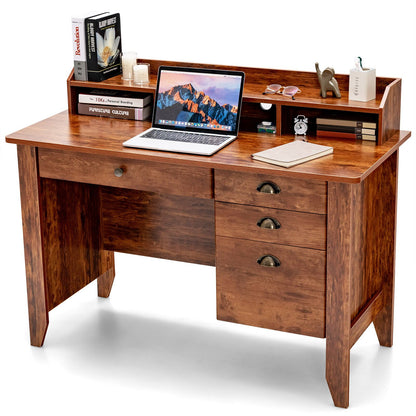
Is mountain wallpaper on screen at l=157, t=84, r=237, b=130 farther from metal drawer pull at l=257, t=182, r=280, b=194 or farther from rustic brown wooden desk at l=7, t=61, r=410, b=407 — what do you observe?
metal drawer pull at l=257, t=182, r=280, b=194

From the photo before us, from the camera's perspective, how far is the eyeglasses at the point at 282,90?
13.9ft

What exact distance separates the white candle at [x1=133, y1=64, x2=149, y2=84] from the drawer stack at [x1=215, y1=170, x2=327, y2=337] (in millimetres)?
758

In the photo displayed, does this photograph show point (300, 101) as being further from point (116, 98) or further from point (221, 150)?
point (116, 98)

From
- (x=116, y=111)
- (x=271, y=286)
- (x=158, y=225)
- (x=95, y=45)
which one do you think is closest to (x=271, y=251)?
(x=271, y=286)

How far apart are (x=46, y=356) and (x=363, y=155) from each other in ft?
5.23

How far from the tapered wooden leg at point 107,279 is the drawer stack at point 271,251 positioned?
98 centimetres

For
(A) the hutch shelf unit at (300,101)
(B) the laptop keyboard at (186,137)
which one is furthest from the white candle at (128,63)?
(B) the laptop keyboard at (186,137)

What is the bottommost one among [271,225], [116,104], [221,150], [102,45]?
[271,225]

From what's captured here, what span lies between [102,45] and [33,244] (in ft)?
3.00

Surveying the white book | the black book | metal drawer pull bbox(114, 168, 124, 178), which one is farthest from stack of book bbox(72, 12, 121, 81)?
the white book

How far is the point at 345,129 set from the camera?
4.18 meters

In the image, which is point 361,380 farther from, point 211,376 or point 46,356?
point 46,356

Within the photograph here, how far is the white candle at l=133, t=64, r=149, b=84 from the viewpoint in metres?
4.50

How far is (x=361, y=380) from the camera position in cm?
423
